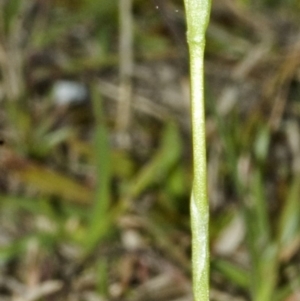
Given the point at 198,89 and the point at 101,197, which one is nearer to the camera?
the point at 198,89

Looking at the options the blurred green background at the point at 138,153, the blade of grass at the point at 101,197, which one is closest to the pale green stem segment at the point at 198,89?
the blurred green background at the point at 138,153

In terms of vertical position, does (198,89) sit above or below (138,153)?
below

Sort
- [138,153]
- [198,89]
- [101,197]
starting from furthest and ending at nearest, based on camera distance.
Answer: [138,153], [101,197], [198,89]

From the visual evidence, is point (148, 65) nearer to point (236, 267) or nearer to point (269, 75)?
point (269, 75)

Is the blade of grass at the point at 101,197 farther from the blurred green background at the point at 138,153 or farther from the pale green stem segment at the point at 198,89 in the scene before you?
the pale green stem segment at the point at 198,89

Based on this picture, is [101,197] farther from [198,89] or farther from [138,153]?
[198,89]

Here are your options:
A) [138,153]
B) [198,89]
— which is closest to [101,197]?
[138,153]

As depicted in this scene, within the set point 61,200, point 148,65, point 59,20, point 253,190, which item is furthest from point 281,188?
point 59,20

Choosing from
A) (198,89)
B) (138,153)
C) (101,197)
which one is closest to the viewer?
(198,89)

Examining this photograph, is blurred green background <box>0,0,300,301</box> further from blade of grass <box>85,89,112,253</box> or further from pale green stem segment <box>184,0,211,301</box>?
pale green stem segment <box>184,0,211,301</box>
